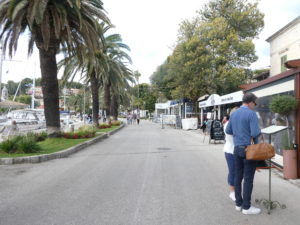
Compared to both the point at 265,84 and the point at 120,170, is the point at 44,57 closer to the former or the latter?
the point at 120,170

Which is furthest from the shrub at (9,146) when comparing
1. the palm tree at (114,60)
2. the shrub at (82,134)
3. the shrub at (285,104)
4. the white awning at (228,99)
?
the palm tree at (114,60)

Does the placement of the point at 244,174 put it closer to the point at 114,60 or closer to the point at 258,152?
the point at 258,152

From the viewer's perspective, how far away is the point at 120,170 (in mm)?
8234

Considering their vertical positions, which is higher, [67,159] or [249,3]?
[249,3]

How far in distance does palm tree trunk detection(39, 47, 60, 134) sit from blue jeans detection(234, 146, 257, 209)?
12.2m

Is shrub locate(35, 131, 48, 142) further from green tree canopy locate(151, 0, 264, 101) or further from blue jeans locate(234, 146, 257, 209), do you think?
green tree canopy locate(151, 0, 264, 101)

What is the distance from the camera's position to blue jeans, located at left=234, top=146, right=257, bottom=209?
4527 millimetres

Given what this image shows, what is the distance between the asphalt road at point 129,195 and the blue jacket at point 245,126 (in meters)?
1.18

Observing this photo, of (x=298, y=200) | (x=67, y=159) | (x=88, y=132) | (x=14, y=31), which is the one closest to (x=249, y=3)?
(x=88, y=132)

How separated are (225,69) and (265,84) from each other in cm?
1730

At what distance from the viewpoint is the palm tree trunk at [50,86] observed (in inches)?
583

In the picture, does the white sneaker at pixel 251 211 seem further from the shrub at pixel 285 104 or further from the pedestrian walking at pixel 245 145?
the shrub at pixel 285 104

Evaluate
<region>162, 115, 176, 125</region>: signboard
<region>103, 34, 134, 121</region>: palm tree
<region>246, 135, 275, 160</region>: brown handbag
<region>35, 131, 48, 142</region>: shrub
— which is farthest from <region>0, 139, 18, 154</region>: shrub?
<region>162, 115, 176, 125</region>: signboard

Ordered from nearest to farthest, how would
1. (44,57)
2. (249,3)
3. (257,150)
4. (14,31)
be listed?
1. (257,150)
2. (14,31)
3. (44,57)
4. (249,3)
